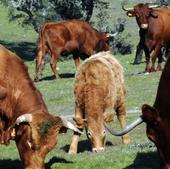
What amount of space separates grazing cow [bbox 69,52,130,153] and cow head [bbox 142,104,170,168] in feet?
12.4

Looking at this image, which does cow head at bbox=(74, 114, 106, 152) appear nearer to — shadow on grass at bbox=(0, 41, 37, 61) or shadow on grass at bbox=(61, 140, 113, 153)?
shadow on grass at bbox=(61, 140, 113, 153)

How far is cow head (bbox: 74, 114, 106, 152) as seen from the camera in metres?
13.2

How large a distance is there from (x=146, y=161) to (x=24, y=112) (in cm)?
241

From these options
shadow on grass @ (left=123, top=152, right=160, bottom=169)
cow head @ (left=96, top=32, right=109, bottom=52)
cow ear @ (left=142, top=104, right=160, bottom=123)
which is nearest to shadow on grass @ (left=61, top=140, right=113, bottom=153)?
shadow on grass @ (left=123, top=152, right=160, bottom=169)

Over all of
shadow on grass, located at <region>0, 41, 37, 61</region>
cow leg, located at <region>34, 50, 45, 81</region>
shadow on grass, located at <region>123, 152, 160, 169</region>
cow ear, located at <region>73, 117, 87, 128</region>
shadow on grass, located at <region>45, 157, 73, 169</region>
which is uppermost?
cow ear, located at <region>73, 117, 87, 128</region>

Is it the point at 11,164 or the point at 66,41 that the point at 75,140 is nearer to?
the point at 11,164

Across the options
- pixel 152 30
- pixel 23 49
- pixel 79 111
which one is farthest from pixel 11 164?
pixel 23 49

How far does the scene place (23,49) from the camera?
45.8 metres

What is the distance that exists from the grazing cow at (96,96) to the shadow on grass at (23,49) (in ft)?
87.4

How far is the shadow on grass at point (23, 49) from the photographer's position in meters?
43.2

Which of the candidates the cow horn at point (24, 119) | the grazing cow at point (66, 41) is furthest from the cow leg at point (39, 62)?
the cow horn at point (24, 119)

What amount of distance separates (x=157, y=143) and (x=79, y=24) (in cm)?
2058

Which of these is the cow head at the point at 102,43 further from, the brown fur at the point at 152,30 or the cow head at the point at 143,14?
the cow head at the point at 143,14

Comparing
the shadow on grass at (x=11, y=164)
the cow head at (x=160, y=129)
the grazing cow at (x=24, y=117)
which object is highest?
the cow head at (x=160, y=129)
